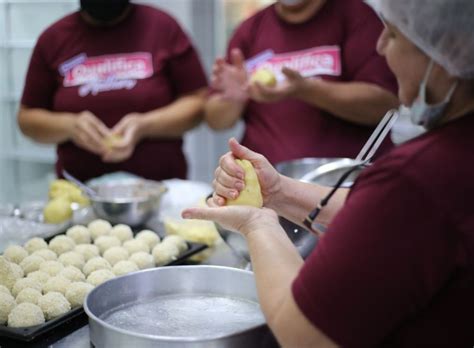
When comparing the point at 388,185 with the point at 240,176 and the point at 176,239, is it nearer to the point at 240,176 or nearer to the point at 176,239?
the point at 240,176

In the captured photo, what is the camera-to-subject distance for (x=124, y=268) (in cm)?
148

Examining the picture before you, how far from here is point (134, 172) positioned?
8.38ft

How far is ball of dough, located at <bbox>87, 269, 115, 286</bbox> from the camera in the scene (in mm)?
1405

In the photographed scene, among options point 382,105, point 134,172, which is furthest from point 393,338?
point 134,172

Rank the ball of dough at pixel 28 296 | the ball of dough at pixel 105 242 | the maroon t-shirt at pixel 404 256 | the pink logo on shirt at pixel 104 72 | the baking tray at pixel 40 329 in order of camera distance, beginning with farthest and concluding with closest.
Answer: the pink logo on shirt at pixel 104 72
the ball of dough at pixel 105 242
the ball of dough at pixel 28 296
the baking tray at pixel 40 329
the maroon t-shirt at pixel 404 256

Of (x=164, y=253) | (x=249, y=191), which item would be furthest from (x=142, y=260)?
(x=249, y=191)

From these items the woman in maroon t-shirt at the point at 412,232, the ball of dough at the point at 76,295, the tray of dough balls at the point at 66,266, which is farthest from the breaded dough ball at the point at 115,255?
the woman in maroon t-shirt at the point at 412,232

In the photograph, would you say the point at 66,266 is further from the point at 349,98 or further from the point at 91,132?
the point at 349,98

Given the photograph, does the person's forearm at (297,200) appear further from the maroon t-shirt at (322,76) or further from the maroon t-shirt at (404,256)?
the maroon t-shirt at (322,76)

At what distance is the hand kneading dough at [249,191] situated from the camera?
1.21 meters

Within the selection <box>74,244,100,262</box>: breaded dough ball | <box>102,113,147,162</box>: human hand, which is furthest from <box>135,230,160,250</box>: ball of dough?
<box>102,113,147,162</box>: human hand

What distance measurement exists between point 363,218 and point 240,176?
1.27ft

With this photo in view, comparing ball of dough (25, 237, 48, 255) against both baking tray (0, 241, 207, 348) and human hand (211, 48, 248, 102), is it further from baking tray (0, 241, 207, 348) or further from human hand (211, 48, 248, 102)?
human hand (211, 48, 248, 102)

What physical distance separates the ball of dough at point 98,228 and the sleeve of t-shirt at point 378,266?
36.9 inches
